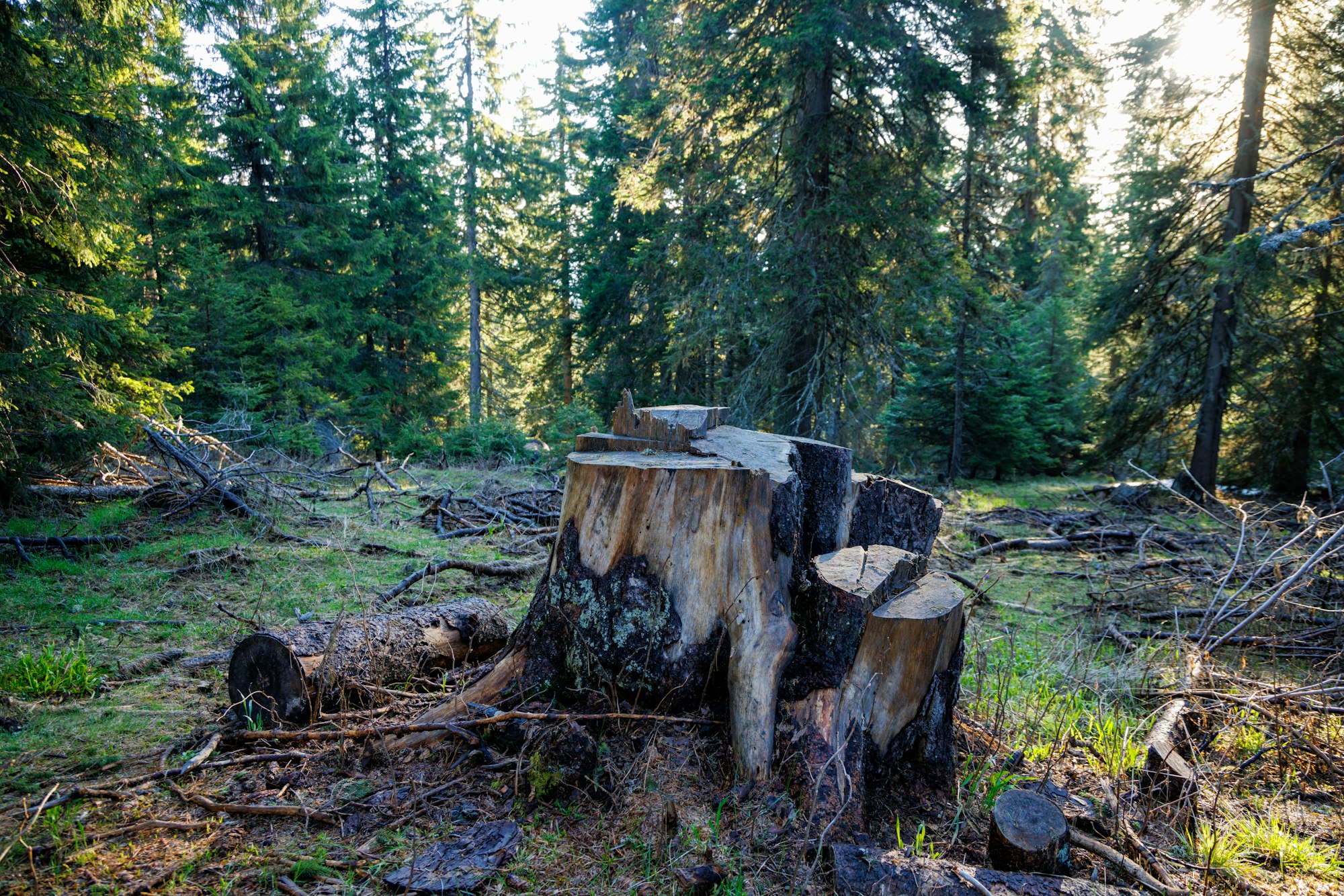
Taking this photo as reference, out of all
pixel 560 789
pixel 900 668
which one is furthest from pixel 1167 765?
pixel 560 789

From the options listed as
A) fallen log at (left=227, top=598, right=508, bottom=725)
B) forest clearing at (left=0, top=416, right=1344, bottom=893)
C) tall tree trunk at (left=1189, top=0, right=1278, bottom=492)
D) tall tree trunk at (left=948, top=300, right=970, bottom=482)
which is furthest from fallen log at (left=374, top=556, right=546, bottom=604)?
tall tree trunk at (left=948, top=300, right=970, bottom=482)

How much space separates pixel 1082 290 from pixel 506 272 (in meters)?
18.2

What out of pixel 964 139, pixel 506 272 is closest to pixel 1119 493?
pixel 964 139

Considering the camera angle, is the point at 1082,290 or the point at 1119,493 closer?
the point at 1119,493

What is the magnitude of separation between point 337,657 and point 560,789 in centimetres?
146

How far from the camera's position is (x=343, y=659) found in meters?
3.21

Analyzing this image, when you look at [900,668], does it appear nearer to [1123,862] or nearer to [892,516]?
[1123,862]

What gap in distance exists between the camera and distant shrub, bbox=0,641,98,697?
3.48 m

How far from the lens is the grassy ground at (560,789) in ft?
7.02

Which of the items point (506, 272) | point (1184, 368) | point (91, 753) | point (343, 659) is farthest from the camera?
point (506, 272)

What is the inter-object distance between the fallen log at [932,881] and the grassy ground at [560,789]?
152 mm

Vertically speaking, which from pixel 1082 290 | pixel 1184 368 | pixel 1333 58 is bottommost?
pixel 1184 368

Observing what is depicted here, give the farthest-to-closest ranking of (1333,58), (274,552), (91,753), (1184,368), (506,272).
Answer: (506,272)
(1184,368)
(1333,58)
(274,552)
(91,753)

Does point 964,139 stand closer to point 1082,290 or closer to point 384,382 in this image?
point 1082,290
